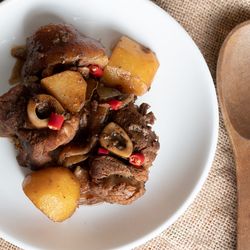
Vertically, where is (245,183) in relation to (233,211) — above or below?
above

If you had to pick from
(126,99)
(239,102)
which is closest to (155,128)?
(126,99)

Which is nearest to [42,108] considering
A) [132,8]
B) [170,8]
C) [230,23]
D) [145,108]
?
[145,108]

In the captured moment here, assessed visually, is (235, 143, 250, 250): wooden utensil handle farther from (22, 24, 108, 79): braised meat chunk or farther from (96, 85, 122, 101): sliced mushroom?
(22, 24, 108, 79): braised meat chunk

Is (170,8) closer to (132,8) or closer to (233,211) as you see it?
(132,8)

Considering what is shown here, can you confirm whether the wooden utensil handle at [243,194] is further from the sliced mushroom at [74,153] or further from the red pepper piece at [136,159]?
the sliced mushroom at [74,153]

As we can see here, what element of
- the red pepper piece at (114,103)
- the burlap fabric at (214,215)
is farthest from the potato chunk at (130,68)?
the burlap fabric at (214,215)

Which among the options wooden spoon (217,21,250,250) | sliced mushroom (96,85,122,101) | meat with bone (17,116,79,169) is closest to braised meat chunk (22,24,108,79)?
sliced mushroom (96,85,122,101)
